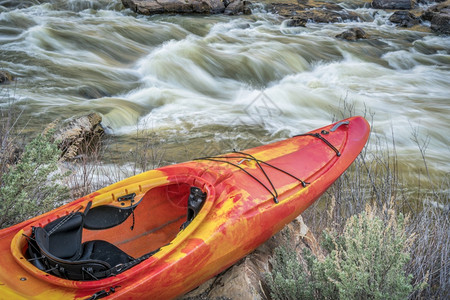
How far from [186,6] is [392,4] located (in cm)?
750

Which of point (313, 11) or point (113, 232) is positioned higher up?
point (313, 11)

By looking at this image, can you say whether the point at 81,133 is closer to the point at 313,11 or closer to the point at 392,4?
the point at 313,11

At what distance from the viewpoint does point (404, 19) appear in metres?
12.5

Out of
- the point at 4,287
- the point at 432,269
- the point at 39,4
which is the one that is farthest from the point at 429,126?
the point at 39,4

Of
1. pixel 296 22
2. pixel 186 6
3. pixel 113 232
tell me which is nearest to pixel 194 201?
pixel 113 232

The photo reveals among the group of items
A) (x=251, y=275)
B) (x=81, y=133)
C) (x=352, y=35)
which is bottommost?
(x=81, y=133)

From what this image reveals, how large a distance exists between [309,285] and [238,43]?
8.00 m

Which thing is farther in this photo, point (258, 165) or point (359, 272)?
point (258, 165)

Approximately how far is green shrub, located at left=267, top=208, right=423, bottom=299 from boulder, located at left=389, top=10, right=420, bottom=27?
11929 millimetres

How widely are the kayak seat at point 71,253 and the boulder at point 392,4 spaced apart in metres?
14.2

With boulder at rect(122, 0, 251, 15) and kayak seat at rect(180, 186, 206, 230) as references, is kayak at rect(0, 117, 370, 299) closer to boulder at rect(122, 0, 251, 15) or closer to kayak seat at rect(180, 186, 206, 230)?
kayak seat at rect(180, 186, 206, 230)

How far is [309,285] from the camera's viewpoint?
2.09 metres

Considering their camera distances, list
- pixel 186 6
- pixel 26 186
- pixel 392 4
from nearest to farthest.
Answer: pixel 26 186 < pixel 186 6 < pixel 392 4

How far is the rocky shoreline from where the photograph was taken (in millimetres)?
11047
